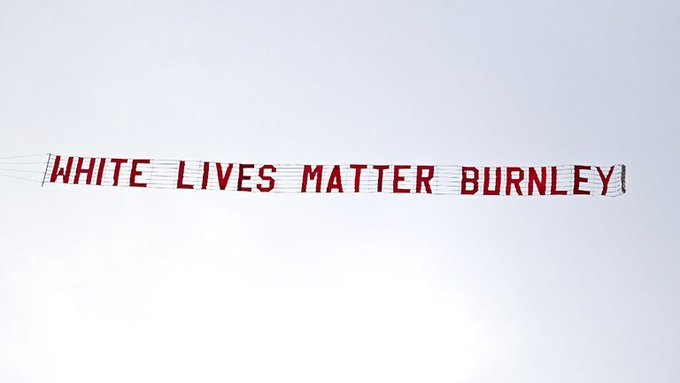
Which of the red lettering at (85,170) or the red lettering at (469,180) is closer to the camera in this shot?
the red lettering at (469,180)

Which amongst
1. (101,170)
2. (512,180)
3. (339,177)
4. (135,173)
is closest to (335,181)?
(339,177)

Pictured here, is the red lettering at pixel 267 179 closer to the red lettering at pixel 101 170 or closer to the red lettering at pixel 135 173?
the red lettering at pixel 135 173

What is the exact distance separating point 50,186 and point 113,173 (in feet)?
0.92

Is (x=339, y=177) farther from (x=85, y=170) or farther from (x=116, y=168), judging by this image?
(x=85, y=170)

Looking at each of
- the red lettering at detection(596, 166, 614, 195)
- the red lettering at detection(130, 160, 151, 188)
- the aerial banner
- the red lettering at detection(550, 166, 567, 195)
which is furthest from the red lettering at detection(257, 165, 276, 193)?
the red lettering at detection(596, 166, 614, 195)

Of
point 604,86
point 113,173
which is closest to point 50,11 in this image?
point 113,173

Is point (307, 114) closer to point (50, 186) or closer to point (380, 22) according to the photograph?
point (380, 22)

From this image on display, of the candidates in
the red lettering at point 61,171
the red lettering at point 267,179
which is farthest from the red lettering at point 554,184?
the red lettering at point 61,171

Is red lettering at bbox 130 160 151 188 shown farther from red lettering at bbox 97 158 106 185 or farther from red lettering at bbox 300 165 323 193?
red lettering at bbox 300 165 323 193

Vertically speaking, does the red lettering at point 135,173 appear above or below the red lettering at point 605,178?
below

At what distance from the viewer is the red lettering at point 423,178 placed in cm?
293

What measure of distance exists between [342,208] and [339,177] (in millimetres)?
117

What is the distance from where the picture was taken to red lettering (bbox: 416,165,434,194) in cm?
293

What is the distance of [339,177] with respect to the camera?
9.70ft
